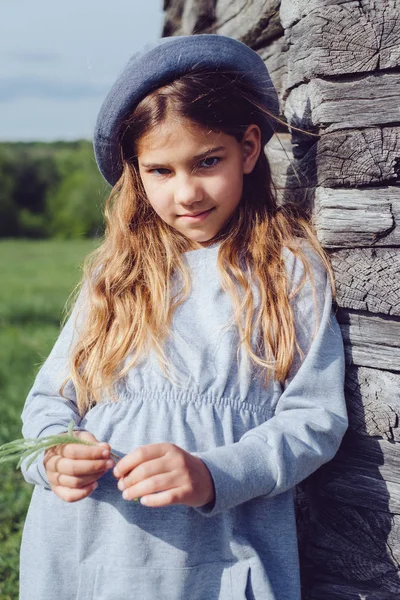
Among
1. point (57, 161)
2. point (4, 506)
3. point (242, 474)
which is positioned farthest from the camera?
point (57, 161)

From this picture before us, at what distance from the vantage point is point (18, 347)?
28.5ft

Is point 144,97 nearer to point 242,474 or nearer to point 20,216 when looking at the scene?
point 242,474

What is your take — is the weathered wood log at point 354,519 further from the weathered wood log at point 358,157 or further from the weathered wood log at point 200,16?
the weathered wood log at point 200,16

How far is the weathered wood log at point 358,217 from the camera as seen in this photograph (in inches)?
86.1

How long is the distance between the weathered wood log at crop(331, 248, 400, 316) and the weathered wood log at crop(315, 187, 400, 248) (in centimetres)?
3

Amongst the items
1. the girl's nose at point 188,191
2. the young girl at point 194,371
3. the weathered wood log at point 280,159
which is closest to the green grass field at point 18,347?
the young girl at point 194,371

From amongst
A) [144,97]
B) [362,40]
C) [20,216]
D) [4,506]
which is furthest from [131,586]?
[20,216]

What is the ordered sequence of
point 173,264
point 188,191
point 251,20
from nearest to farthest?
point 188,191, point 173,264, point 251,20

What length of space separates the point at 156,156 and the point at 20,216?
6525cm

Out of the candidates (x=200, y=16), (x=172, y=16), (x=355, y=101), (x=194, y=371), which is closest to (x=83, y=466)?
(x=194, y=371)

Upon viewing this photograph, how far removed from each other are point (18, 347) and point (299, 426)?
7.06m

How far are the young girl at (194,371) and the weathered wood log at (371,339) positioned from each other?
8 cm

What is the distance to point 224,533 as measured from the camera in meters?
2.09

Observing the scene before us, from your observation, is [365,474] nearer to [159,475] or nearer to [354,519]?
[354,519]
